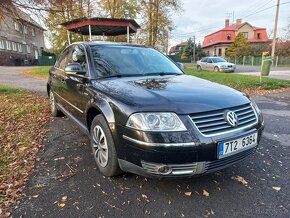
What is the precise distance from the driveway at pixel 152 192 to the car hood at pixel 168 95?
0.95 m

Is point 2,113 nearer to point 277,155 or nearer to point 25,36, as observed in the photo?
point 277,155

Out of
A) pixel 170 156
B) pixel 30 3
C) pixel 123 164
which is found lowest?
pixel 123 164

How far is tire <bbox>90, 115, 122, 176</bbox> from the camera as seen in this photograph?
2734 mm

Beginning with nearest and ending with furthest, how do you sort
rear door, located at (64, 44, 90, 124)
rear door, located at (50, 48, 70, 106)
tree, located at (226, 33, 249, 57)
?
rear door, located at (64, 44, 90, 124) → rear door, located at (50, 48, 70, 106) → tree, located at (226, 33, 249, 57)

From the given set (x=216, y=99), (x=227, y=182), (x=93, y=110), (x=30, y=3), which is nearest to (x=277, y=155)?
(x=227, y=182)

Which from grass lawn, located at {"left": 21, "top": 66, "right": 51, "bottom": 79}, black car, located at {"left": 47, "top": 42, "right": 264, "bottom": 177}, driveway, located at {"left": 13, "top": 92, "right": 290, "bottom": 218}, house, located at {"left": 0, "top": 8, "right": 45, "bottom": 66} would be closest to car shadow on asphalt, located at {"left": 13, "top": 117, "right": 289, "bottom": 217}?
driveway, located at {"left": 13, "top": 92, "right": 290, "bottom": 218}

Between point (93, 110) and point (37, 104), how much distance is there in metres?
4.68

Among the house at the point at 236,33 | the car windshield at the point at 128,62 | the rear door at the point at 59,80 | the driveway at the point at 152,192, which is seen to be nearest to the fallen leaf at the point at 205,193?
the driveway at the point at 152,192

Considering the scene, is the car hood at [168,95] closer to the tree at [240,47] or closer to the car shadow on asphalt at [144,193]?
the car shadow on asphalt at [144,193]

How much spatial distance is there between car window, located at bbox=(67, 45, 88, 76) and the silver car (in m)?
18.3

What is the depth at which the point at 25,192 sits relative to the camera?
2732 mm

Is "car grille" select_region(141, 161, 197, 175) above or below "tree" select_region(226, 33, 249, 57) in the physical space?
below

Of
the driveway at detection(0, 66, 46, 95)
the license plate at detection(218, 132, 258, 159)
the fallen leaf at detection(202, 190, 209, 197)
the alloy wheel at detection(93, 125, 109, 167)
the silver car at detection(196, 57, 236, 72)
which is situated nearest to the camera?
the license plate at detection(218, 132, 258, 159)

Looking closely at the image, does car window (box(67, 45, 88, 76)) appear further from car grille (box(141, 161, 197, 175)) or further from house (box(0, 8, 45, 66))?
house (box(0, 8, 45, 66))
